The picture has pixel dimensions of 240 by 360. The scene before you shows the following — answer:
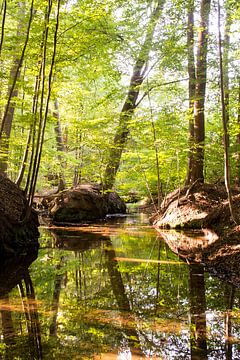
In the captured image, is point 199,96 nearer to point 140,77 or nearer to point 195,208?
point 195,208

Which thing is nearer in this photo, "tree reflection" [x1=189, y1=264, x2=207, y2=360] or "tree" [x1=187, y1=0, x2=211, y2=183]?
"tree reflection" [x1=189, y1=264, x2=207, y2=360]

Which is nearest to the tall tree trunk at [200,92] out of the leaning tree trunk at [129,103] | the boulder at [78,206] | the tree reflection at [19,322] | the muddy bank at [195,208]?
the muddy bank at [195,208]

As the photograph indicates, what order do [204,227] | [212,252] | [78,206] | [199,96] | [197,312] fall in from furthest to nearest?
[78,206], [199,96], [204,227], [212,252], [197,312]

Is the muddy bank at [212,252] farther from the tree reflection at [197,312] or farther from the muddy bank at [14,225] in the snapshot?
the muddy bank at [14,225]

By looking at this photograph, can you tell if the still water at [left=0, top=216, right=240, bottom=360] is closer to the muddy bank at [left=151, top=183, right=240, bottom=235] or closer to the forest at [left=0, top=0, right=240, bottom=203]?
the muddy bank at [left=151, top=183, right=240, bottom=235]

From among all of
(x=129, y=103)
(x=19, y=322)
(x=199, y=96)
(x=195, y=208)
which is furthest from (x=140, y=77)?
(x=19, y=322)

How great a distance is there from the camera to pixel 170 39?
12031mm

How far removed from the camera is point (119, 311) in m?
3.91

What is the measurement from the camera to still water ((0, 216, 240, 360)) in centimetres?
295

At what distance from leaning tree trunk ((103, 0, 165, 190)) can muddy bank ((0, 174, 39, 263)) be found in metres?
5.12

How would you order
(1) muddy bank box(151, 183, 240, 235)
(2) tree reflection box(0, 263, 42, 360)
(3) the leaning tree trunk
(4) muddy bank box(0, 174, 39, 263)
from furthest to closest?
(3) the leaning tree trunk, (1) muddy bank box(151, 183, 240, 235), (4) muddy bank box(0, 174, 39, 263), (2) tree reflection box(0, 263, 42, 360)

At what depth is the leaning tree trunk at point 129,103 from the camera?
12.9m

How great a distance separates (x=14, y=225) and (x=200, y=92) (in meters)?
7.07

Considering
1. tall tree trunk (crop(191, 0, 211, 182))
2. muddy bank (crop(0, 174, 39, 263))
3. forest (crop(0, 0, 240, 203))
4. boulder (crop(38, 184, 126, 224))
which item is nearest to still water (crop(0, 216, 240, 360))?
muddy bank (crop(0, 174, 39, 263))
